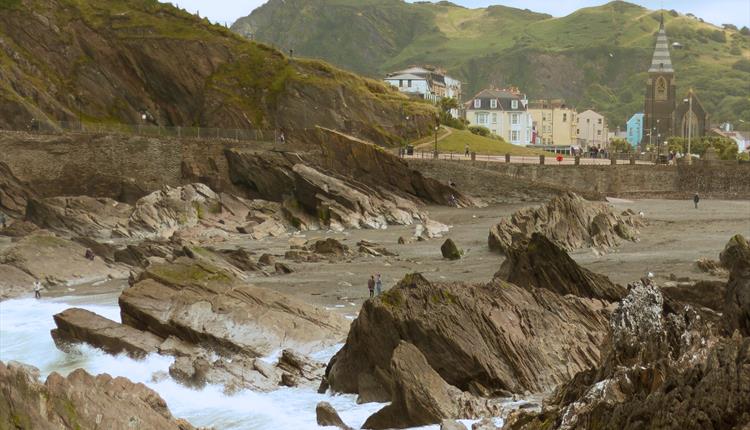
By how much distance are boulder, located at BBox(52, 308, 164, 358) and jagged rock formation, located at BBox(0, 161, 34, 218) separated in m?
39.2

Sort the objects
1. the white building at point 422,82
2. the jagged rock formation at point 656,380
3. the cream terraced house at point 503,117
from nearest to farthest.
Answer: the jagged rock formation at point 656,380
the cream terraced house at point 503,117
the white building at point 422,82

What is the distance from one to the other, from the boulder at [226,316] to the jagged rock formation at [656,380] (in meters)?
11.5

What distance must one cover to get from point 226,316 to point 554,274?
29.3 feet

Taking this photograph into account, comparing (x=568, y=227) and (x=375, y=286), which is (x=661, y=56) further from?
(x=375, y=286)

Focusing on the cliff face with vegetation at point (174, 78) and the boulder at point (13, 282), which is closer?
the boulder at point (13, 282)

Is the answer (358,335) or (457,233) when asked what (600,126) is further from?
(358,335)

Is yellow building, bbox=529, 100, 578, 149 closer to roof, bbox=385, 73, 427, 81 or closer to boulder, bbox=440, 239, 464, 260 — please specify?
roof, bbox=385, 73, 427, 81

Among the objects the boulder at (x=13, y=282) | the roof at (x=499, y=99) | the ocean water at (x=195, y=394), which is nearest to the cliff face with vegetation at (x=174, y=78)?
the boulder at (x=13, y=282)

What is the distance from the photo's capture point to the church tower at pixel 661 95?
18138 cm

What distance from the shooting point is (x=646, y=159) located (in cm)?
10162

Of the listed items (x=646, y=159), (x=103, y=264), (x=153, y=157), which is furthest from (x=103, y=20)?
(x=103, y=264)

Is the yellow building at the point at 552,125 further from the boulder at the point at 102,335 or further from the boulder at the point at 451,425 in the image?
the boulder at the point at 451,425

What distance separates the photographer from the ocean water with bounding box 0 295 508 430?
25.6m

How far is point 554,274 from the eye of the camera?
33594mm
